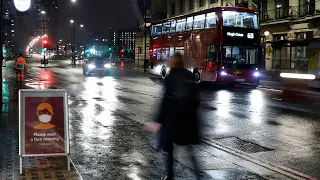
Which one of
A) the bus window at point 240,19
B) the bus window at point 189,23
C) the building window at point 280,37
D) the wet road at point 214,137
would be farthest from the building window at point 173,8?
the wet road at point 214,137

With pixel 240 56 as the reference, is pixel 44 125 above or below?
below

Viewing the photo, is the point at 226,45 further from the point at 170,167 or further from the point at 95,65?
the point at 170,167

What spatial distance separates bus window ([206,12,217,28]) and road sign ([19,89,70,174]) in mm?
18057

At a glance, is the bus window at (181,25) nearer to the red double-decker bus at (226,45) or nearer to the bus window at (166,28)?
the red double-decker bus at (226,45)

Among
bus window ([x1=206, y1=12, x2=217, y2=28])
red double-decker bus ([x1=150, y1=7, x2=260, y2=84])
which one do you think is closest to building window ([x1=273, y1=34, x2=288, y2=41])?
red double-decker bus ([x1=150, y1=7, x2=260, y2=84])

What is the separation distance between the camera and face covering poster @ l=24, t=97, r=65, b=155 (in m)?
6.52

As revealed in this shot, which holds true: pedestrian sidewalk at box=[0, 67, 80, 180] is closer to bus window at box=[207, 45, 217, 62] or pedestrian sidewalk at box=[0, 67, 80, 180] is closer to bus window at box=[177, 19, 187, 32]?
bus window at box=[207, 45, 217, 62]

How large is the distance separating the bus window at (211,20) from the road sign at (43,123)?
18.1 m

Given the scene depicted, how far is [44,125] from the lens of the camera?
661cm

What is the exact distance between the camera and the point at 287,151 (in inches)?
326

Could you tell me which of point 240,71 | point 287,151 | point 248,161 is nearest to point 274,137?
point 287,151

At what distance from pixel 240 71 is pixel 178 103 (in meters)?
18.8

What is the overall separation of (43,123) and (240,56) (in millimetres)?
18936

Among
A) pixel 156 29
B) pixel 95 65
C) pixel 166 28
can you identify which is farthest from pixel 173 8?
pixel 166 28
